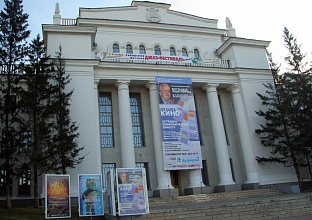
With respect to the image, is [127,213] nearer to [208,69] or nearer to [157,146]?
[157,146]

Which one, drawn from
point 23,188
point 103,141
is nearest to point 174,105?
point 103,141

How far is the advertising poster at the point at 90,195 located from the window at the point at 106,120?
1002cm

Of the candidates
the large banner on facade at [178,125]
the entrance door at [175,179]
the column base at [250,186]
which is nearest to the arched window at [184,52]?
the large banner on facade at [178,125]

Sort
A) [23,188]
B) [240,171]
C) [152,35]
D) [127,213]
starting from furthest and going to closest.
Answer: [152,35] < [240,171] < [23,188] < [127,213]

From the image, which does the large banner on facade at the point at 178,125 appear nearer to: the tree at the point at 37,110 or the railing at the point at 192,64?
the railing at the point at 192,64

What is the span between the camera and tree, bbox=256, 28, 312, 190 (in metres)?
23.7

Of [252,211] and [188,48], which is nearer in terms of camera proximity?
[252,211]

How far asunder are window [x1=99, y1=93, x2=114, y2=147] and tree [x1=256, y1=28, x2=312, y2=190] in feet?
39.6

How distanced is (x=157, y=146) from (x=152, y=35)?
37.7ft

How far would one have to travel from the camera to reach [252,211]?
1622 cm

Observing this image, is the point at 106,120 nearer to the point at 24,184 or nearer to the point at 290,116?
the point at 24,184

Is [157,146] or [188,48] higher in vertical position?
[188,48]

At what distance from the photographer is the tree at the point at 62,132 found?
1811cm

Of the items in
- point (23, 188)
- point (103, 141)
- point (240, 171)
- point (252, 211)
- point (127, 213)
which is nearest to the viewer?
point (127, 213)
